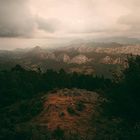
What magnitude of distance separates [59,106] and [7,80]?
23.8 m

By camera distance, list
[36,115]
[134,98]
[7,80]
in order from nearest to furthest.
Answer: [134,98], [36,115], [7,80]

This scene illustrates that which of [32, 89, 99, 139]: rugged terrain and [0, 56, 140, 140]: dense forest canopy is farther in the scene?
[32, 89, 99, 139]: rugged terrain

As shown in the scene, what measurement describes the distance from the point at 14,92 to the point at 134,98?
5145 centimetres

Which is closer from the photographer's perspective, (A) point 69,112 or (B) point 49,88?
(A) point 69,112

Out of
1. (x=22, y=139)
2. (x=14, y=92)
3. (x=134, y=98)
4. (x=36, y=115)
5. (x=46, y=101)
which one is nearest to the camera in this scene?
(x=134, y=98)

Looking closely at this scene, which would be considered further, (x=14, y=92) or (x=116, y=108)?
(x=14, y=92)

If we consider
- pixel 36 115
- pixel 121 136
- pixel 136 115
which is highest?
pixel 136 115

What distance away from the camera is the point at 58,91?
90.0m

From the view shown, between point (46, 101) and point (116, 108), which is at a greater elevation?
point (116, 108)

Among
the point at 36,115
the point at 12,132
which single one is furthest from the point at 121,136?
the point at 36,115

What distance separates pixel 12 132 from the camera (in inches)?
2146

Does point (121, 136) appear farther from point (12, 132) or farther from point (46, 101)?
point (46, 101)

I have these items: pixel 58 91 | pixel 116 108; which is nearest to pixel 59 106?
pixel 58 91

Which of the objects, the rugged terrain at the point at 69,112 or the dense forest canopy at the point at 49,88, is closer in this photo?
the dense forest canopy at the point at 49,88
